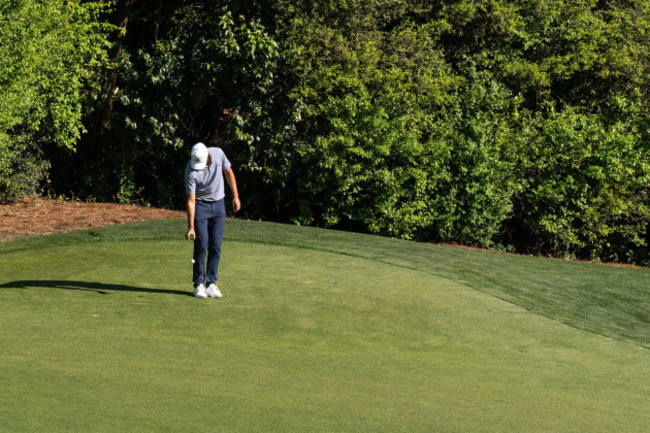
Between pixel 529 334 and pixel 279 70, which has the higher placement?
pixel 279 70

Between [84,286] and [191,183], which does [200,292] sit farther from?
[84,286]

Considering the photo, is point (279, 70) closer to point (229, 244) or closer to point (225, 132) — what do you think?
point (225, 132)

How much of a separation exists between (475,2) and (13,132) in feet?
44.8

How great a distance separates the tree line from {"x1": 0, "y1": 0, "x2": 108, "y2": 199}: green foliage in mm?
76

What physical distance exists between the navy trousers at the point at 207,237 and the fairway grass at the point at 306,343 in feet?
1.15

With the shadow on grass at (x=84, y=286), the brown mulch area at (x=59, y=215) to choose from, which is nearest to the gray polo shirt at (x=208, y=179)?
the shadow on grass at (x=84, y=286)

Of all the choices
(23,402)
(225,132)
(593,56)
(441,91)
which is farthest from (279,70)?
(23,402)

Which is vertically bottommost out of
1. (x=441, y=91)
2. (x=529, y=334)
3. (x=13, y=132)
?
(x=529, y=334)

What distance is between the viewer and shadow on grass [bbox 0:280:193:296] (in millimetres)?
10664

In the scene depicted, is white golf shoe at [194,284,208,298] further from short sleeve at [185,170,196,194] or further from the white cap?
the white cap

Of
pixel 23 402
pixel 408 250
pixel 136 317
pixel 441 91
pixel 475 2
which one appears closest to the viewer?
pixel 23 402

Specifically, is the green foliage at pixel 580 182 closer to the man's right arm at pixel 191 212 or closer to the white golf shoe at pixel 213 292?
the white golf shoe at pixel 213 292

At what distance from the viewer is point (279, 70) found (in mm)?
21891

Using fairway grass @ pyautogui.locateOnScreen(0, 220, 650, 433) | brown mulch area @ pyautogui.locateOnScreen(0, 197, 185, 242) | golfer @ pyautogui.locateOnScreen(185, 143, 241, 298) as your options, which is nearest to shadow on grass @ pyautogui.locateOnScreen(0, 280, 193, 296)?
fairway grass @ pyautogui.locateOnScreen(0, 220, 650, 433)
